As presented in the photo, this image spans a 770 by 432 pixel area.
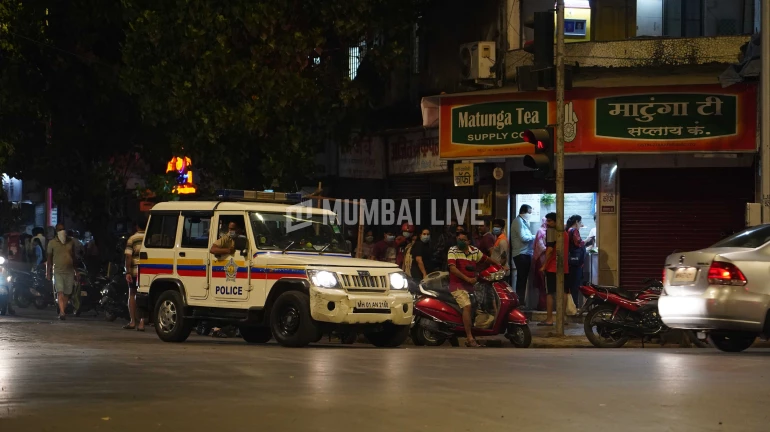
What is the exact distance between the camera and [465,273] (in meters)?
18.6

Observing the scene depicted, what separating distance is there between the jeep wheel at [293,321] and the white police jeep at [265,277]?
0.04 ft

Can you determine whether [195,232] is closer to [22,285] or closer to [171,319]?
[171,319]

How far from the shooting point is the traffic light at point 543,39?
1909 centimetres

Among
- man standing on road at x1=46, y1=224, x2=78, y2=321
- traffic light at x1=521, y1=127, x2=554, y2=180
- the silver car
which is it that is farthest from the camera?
man standing on road at x1=46, y1=224, x2=78, y2=321

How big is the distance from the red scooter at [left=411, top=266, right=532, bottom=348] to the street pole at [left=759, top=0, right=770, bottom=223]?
3637 millimetres

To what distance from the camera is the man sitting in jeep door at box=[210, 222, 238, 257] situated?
17.8 metres

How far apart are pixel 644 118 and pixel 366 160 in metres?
8.11

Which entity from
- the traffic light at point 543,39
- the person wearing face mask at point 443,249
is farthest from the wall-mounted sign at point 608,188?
the traffic light at point 543,39

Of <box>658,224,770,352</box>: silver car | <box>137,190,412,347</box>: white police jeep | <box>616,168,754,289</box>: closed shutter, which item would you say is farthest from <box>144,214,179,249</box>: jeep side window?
<box>616,168,754,289</box>: closed shutter

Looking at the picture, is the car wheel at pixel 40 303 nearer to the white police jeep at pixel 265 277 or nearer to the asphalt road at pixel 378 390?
the white police jeep at pixel 265 277

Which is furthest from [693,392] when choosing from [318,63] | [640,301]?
[318,63]

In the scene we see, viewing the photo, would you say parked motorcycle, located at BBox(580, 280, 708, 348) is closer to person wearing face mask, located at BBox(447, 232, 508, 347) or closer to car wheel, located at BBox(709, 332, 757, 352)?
person wearing face mask, located at BBox(447, 232, 508, 347)

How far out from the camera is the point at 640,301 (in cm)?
1859

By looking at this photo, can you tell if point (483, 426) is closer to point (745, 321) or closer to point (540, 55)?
point (745, 321)
